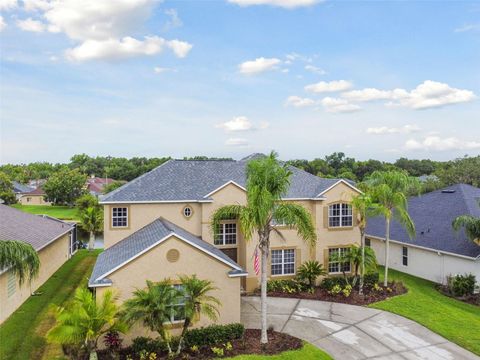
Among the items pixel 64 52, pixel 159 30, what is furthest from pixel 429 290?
pixel 64 52

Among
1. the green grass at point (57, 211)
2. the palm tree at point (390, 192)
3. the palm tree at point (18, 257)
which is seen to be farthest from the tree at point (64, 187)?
the palm tree at point (18, 257)

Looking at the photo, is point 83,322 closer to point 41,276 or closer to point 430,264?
point 41,276

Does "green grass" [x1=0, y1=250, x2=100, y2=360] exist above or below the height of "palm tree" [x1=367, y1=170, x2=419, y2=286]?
below

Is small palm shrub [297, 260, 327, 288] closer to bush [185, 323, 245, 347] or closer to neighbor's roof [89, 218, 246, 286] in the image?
neighbor's roof [89, 218, 246, 286]

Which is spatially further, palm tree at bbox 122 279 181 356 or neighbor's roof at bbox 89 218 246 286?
neighbor's roof at bbox 89 218 246 286

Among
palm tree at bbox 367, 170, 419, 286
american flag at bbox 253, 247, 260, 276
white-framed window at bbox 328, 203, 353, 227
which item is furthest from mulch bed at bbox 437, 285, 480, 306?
american flag at bbox 253, 247, 260, 276

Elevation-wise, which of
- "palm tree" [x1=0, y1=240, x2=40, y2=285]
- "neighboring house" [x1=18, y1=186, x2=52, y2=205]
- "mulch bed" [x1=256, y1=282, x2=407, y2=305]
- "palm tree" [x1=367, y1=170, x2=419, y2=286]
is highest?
"palm tree" [x1=367, y1=170, x2=419, y2=286]

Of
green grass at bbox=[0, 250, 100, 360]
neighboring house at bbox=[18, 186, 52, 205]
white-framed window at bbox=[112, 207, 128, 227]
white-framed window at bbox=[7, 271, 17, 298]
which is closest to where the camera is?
green grass at bbox=[0, 250, 100, 360]

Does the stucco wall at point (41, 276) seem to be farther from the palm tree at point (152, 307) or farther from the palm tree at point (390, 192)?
the palm tree at point (390, 192)
